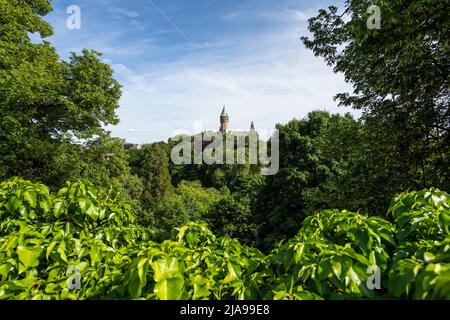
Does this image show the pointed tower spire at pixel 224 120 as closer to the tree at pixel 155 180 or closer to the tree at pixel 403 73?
the tree at pixel 155 180

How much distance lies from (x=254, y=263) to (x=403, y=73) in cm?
820

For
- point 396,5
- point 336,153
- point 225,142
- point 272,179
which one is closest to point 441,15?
point 396,5

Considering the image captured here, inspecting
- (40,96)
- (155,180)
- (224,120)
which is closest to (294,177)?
(40,96)

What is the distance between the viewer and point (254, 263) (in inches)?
89.0

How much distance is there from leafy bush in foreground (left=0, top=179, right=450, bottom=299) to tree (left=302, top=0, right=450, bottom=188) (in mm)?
5766

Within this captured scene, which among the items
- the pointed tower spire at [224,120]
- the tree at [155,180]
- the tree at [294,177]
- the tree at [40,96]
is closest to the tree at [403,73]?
the tree at [294,177]

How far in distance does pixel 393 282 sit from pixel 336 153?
10604mm

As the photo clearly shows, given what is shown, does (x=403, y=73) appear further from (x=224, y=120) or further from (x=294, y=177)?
(x=224, y=120)

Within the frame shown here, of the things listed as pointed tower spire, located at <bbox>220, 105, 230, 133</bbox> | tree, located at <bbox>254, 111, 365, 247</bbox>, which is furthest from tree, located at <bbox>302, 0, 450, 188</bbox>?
pointed tower spire, located at <bbox>220, 105, 230, 133</bbox>

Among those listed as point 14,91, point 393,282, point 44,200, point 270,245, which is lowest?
point 270,245

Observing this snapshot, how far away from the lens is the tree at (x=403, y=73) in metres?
6.97

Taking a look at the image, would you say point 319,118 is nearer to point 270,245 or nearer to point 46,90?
point 270,245

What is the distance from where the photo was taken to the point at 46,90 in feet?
43.9

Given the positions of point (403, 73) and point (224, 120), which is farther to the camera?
point (224, 120)
